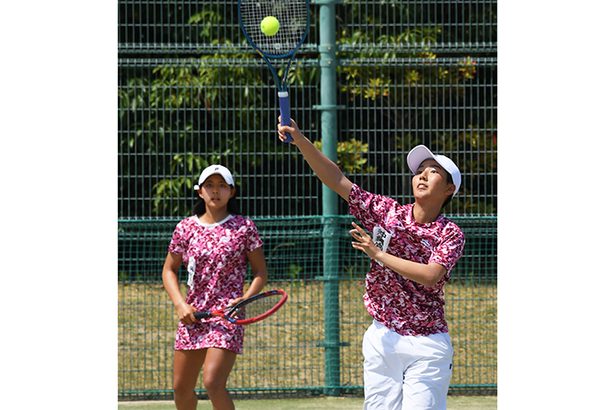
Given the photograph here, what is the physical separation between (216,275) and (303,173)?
198cm

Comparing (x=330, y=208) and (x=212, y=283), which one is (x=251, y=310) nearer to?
(x=212, y=283)

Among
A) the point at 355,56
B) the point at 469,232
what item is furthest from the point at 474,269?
the point at 355,56

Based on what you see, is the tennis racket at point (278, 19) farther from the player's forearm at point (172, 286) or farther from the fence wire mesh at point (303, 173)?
the fence wire mesh at point (303, 173)

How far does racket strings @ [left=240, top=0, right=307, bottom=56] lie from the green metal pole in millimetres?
1535

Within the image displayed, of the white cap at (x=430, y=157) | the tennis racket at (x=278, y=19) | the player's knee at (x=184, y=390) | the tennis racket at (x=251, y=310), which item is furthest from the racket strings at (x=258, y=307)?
the white cap at (x=430, y=157)

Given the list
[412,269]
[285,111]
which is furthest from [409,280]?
[285,111]

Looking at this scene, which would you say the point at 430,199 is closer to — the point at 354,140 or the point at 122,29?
the point at 354,140

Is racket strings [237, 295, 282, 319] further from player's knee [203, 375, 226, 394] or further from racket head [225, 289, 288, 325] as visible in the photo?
player's knee [203, 375, 226, 394]

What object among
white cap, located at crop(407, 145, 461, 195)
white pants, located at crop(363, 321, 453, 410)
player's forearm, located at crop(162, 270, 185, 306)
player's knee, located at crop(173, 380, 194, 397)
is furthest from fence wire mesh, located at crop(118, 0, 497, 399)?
white pants, located at crop(363, 321, 453, 410)

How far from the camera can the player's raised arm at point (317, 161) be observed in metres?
4.55

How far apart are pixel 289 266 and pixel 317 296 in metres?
0.27

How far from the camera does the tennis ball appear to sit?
5242 millimetres

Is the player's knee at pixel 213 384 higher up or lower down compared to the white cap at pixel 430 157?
lower down

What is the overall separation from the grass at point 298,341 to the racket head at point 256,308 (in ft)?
4.94
